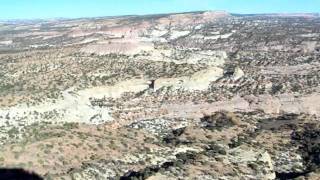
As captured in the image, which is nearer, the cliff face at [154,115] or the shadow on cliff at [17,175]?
the shadow on cliff at [17,175]

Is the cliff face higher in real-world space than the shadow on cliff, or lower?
lower

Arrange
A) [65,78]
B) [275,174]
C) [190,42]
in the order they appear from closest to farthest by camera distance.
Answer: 1. [275,174]
2. [65,78]
3. [190,42]

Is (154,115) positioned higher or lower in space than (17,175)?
lower

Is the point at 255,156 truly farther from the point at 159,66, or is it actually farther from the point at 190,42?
the point at 190,42

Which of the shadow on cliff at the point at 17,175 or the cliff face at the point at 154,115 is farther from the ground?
the shadow on cliff at the point at 17,175

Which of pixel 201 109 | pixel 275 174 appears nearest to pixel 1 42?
pixel 201 109
